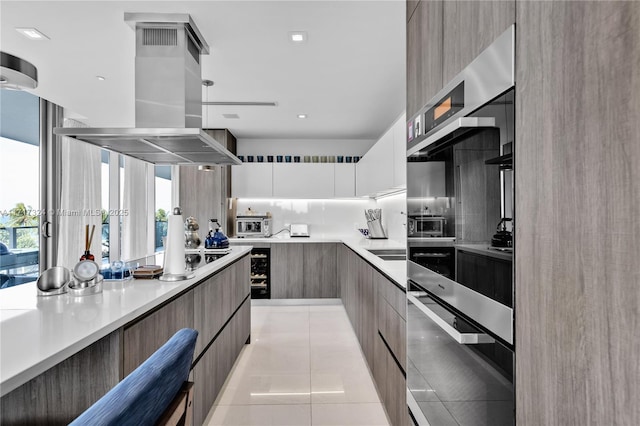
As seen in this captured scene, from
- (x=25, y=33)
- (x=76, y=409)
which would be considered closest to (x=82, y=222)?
(x=25, y=33)

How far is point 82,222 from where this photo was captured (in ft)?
13.6

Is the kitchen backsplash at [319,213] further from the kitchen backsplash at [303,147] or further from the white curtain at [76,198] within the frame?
the white curtain at [76,198]

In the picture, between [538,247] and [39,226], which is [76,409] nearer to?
[538,247]

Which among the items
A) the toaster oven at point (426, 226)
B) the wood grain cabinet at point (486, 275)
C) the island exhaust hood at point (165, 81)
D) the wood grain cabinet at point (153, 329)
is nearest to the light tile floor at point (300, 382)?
the wood grain cabinet at point (153, 329)

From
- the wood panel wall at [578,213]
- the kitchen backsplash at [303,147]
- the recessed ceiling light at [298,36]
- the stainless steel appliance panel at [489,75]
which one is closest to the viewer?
the wood panel wall at [578,213]

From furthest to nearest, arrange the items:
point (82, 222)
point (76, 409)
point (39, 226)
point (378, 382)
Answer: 1. point (82, 222)
2. point (39, 226)
3. point (378, 382)
4. point (76, 409)

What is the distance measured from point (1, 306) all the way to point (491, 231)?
169cm

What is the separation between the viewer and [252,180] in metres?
5.38

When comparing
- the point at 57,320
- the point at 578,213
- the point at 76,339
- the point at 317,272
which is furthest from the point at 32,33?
the point at 317,272

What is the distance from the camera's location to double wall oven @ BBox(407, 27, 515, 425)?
0.84 meters

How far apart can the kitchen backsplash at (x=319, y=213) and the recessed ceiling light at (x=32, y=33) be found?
3452mm

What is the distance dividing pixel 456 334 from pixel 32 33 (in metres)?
3.16

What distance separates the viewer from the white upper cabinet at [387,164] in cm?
294

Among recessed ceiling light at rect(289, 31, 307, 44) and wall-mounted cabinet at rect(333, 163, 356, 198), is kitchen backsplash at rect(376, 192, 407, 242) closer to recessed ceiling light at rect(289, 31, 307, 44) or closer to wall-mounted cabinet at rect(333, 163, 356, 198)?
wall-mounted cabinet at rect(333, 163, 356, 198)
